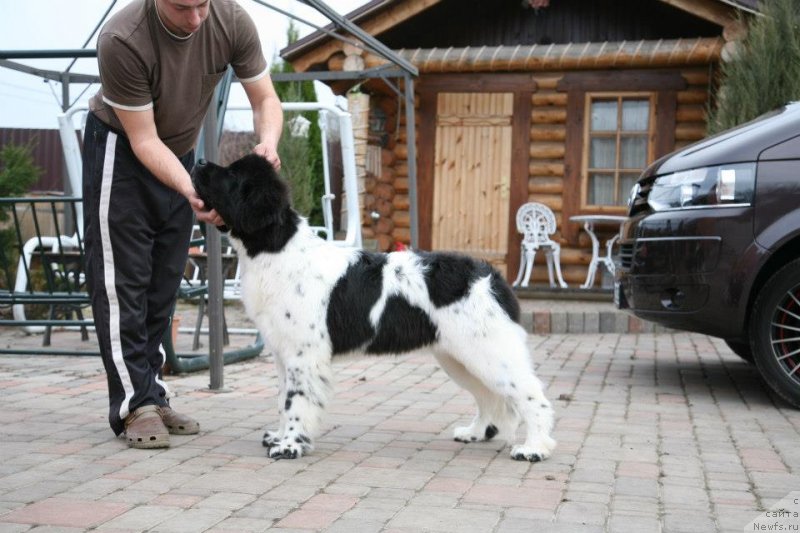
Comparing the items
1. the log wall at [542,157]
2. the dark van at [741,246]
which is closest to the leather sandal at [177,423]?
the dark van at [741,246]

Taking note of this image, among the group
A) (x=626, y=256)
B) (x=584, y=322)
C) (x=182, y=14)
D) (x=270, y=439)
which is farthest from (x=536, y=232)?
(x=182, y=14)

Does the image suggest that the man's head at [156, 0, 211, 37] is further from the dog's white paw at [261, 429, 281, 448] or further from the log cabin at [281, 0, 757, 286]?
the log cabin at [281, 0, 757, 286]

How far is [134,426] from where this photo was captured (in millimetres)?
4406

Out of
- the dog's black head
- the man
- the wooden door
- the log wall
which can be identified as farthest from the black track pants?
the log wall

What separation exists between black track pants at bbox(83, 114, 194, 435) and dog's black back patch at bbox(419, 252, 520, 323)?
52.0 inches

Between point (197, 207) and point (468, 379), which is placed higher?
point (197, 207)

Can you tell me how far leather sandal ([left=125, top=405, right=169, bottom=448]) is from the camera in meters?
4.34

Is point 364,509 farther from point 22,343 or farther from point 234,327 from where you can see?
point 234,327

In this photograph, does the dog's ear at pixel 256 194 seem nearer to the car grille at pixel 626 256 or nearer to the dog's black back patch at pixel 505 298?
the dog's black back patch at pixel 505 298

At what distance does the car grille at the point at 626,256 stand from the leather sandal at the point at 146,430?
11.0ft

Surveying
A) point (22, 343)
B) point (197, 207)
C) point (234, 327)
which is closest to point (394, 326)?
point (197, 207)

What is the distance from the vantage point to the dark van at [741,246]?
5637 millimetres

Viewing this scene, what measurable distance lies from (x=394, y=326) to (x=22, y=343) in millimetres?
4995

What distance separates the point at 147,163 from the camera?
429 centimetres
